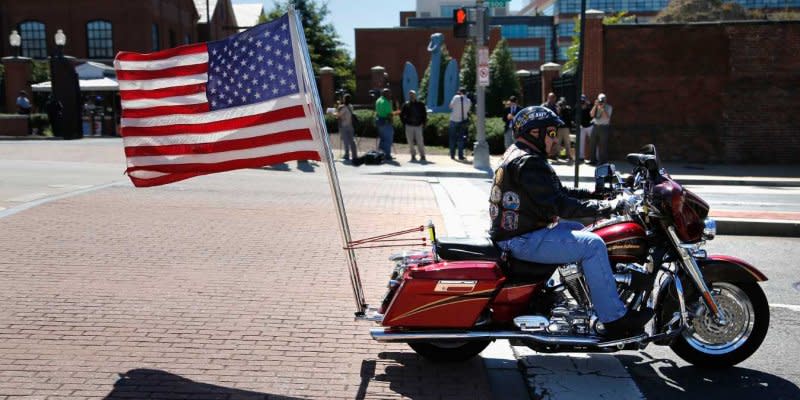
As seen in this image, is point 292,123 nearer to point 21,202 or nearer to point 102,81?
point 21,202

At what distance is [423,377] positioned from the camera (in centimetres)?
513

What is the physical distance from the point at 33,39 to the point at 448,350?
48589mm

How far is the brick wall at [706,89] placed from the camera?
2105cm

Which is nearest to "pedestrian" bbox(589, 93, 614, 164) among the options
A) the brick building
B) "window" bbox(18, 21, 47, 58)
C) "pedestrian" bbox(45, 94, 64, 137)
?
"pedestrian" bbox(45, 94, 64, 137)

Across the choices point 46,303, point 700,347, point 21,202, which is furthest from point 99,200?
point 700,347

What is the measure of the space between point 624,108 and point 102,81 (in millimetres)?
22152

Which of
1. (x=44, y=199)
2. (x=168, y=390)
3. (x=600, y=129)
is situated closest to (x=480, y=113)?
(x=600, y=129)

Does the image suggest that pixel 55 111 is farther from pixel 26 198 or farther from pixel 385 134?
pixel 26 198

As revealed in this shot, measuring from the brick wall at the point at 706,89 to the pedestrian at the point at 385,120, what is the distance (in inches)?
237

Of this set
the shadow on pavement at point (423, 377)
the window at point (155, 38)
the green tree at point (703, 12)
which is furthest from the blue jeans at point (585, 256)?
the window at point (155, 38)

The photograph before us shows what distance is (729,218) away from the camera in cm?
1089

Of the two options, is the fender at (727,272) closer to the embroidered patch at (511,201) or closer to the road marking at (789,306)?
the embroidered patch at (511,201)

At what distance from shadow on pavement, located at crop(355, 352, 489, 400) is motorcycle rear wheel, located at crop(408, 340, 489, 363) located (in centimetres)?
5

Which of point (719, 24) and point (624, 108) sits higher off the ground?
point (719, 24)
